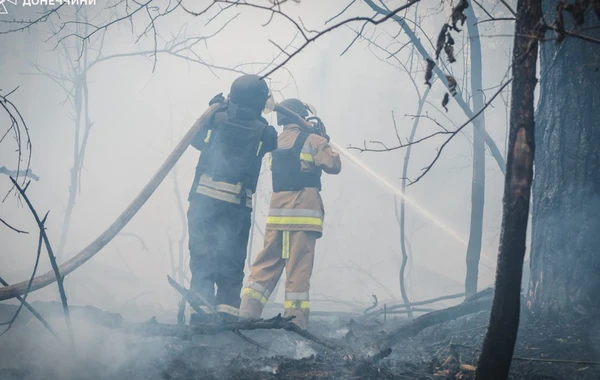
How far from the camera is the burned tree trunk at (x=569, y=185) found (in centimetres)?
242

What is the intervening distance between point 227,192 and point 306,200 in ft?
3.18

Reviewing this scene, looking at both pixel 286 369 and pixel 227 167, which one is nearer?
pixel 286 369

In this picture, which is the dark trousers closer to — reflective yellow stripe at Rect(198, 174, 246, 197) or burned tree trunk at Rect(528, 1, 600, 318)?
reflective yellow stripe at Rect(198, 174, 246, 197)

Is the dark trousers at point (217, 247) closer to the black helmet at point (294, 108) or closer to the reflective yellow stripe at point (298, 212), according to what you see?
the reflective yellow stripe at point (298, 212)

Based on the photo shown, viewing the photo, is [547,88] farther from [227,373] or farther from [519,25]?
[227,373]

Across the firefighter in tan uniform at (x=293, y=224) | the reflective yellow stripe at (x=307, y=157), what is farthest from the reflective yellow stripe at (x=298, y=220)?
the reflective yellow stripe at (x=307, y=157)

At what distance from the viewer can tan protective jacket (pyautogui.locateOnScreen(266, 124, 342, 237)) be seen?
414 centimetres

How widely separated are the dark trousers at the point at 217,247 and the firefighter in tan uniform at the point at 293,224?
423mm

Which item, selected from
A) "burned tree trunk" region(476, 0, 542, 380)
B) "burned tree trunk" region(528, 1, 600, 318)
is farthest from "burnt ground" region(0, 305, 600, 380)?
"burned tree trunk" region(476, 0, 542, 380)

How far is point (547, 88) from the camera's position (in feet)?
9.00

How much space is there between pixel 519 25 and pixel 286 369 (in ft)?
6.84

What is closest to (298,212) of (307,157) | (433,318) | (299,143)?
(307,157)

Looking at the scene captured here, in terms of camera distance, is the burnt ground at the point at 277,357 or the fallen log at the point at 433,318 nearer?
the burnt ground at the point at 277,357

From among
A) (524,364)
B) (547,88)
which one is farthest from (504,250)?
(547,88)
